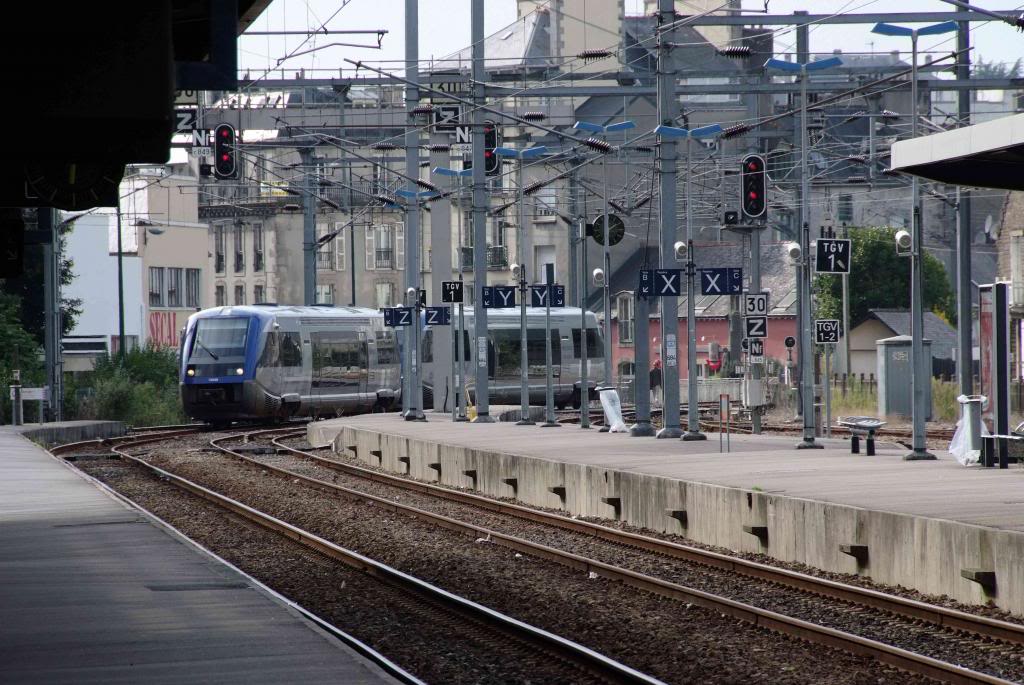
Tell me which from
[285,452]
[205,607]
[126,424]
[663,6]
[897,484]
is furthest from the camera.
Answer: [126,424]

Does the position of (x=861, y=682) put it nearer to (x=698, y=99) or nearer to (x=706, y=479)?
(x=706, y=479)

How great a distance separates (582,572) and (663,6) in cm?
1212

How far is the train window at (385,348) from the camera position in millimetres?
49594

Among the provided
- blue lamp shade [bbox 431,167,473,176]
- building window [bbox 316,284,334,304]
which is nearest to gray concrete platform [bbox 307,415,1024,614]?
blue lamp shade [bbox 431,167,473,176]

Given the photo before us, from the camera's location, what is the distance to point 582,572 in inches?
627

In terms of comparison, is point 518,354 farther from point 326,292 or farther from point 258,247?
point 258,247

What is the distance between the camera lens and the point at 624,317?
8344cm

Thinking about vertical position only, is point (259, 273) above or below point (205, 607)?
above

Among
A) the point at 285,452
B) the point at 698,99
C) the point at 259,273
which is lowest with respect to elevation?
the point at 285,452

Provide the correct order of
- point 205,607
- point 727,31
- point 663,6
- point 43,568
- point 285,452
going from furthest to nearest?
point 727,31 < point 285,452 < point 663,6 < point 43,568 < point 205,607

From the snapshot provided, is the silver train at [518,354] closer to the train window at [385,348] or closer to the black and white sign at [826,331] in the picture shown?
the train window at [385,348]

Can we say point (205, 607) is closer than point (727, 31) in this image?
Yes

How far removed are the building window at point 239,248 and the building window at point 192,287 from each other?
5.59 m

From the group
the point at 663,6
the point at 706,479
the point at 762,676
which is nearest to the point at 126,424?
the point at 663,6
